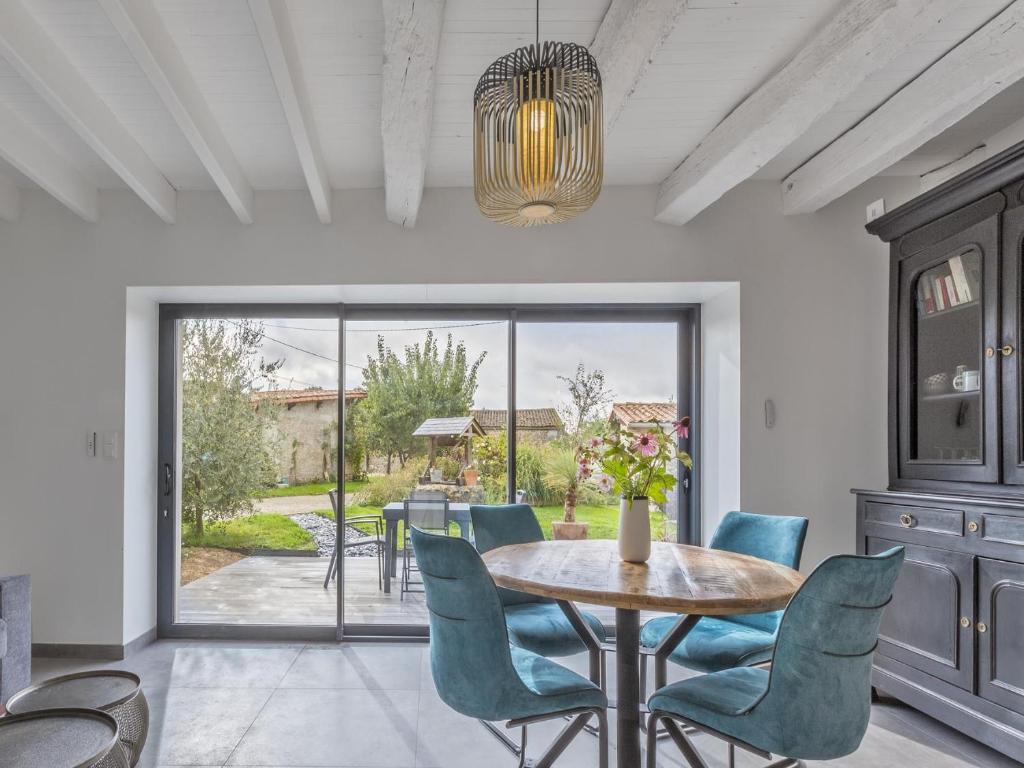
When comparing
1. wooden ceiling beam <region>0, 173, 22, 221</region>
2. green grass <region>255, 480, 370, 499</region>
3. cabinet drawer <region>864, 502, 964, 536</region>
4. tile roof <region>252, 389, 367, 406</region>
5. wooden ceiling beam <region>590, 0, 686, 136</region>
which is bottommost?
green grass <region>255, 480, 370, 499</region>

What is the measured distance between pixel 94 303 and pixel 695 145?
331 cm

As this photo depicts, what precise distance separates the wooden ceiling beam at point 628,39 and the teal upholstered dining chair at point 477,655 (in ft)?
5.25

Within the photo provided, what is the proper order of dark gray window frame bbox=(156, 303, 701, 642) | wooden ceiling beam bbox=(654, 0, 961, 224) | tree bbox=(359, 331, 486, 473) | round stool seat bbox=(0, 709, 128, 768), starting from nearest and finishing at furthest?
round stool seat bbox=(0, 709, 128, 768) → wooden ceiling beam bbox=(654, 0, 961, 224) → dark gray window frame bbox=(156, 303, 701, 642) → tree bbox=(359, 331, 486, 473)

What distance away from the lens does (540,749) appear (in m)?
2.54

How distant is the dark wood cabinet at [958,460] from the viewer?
2344 millimetres

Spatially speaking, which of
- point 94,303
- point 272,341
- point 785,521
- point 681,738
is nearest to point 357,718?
point 681,738

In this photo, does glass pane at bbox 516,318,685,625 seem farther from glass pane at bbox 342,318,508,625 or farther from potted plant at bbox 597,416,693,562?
potted plant at bbox 597,416,693,562

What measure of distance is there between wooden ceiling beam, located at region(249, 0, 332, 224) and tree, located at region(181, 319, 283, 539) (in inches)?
49.3

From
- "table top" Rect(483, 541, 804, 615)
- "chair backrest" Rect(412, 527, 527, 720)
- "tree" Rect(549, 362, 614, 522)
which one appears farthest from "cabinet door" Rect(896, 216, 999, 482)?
"chair backrest" Rect(412, 527, 527, 720)

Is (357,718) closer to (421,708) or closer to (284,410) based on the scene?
(421,708)

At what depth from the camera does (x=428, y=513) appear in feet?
12.9

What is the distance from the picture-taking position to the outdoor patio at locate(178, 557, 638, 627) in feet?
12.8

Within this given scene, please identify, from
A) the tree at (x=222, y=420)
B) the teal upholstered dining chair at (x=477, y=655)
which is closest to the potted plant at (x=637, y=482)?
the teal upholstered dining chair at (x=477, y=655)

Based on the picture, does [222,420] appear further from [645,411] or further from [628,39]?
[628,39]
